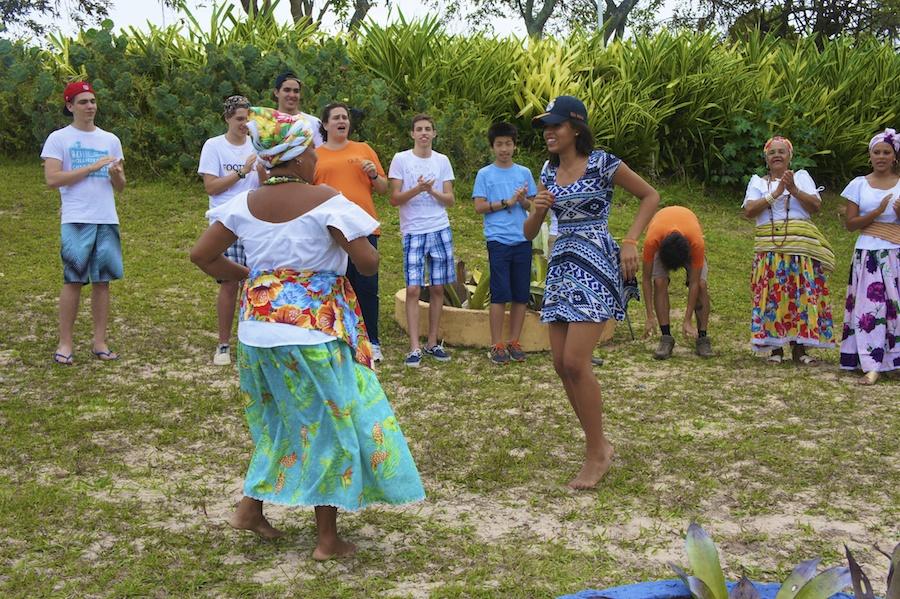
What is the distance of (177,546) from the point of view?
14.4 feet

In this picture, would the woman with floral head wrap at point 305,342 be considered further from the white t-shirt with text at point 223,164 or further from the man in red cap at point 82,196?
the man in red cap at point 82,196

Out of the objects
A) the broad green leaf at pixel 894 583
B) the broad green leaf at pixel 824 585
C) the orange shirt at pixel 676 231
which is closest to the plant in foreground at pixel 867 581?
the broad green leaf at pixel 894 583

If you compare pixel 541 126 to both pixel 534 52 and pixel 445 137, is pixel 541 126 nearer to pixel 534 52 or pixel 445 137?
pixel 445 137

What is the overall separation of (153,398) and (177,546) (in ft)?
7.99

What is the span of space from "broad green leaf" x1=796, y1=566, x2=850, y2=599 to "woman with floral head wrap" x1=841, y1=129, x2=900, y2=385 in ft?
15.5

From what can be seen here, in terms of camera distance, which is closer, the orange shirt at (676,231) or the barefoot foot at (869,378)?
the barefoot foot at (869,378)

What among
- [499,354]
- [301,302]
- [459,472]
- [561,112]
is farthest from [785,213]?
[301,302]

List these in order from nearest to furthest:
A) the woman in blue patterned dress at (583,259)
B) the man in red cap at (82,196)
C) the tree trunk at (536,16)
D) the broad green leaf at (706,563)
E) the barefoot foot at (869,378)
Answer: the broad green leaf at (706,563)
the woman in blue patterned dress at (583,259)
the man in red cap at (82,196)
the barefoot foot at (869,378)
the tree trunk at (536,16)

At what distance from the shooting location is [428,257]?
7918 mm

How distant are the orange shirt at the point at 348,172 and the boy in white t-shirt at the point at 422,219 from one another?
464mm

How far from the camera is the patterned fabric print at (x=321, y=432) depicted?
4035mm

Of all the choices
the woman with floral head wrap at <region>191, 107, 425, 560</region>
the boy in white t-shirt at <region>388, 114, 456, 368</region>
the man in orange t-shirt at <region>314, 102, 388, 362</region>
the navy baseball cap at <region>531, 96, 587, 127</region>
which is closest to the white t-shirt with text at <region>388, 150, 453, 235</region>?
the boy in white t-shirt at <region>388, 114, 456, 368</region>

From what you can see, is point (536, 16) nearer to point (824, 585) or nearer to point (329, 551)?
point (329, 551)

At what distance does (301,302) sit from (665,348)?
180 inches
